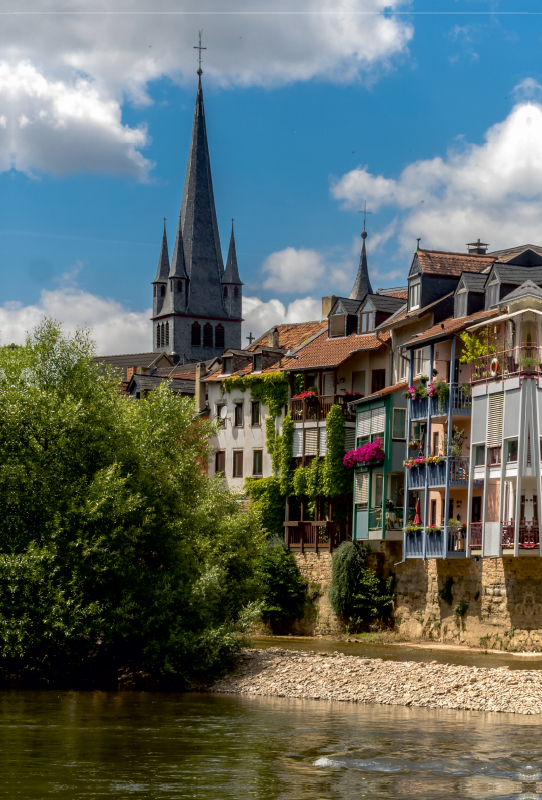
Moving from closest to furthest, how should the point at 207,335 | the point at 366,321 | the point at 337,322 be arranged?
the point at 366,321 → the point at 337,322 → the point at 207,335

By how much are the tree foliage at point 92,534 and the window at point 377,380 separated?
1024 inches

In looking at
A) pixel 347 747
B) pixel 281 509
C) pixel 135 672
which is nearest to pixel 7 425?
pixel 135 672

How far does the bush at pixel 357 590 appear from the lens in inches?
2256

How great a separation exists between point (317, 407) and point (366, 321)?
20.0 ft

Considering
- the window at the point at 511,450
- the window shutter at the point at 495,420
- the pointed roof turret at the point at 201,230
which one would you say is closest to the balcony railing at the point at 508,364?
the window shutter at the point at 495,420

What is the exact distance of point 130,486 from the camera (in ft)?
120

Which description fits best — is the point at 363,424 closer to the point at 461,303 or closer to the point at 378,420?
the point at 378,420

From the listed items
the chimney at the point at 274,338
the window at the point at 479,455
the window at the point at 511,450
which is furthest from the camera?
the chimney at the point at 274,338

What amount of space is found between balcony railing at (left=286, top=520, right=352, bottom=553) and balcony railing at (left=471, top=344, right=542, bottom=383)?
16.1 meters

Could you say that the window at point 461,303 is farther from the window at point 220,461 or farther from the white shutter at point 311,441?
the window at point 220,461

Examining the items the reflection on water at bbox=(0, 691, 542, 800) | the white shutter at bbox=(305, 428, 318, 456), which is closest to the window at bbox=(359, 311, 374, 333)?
the white shutter at bbox=(305, 428, 318, 456)

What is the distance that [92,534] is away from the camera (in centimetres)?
3503

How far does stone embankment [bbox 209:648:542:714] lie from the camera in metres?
32.9

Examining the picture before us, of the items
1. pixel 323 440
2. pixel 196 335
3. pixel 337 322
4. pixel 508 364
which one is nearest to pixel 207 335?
pixel 196 335
